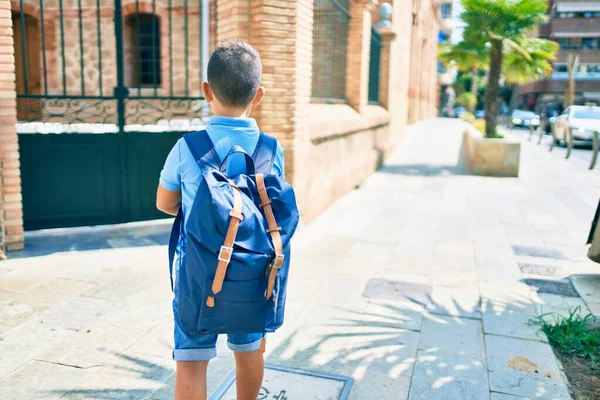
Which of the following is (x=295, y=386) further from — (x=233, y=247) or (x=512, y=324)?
(x=512, y=324)

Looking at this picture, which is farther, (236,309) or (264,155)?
(264,155)

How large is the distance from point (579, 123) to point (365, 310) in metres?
19.6

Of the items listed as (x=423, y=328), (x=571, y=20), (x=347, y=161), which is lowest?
(x=423, y=328)

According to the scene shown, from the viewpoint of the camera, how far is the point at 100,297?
452 centimetres

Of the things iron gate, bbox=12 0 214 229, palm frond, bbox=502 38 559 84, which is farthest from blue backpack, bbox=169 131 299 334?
palm frond, bbox=502 38 559 84

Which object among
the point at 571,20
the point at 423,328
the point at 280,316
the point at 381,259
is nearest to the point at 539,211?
the point at 381,259

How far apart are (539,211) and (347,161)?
3155 millimetres

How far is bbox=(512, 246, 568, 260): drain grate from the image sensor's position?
6.16 metres

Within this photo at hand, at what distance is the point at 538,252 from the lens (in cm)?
633

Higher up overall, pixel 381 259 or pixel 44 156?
pixel 44 156

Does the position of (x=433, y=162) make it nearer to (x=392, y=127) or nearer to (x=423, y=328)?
(x=392, y=127)

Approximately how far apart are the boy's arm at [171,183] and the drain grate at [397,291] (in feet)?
9.13

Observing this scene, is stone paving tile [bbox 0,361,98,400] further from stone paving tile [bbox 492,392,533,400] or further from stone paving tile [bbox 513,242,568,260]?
stone paving tile [bbox 513,242,568,260]

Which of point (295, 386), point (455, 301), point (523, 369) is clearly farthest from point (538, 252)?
point (295, 386)
